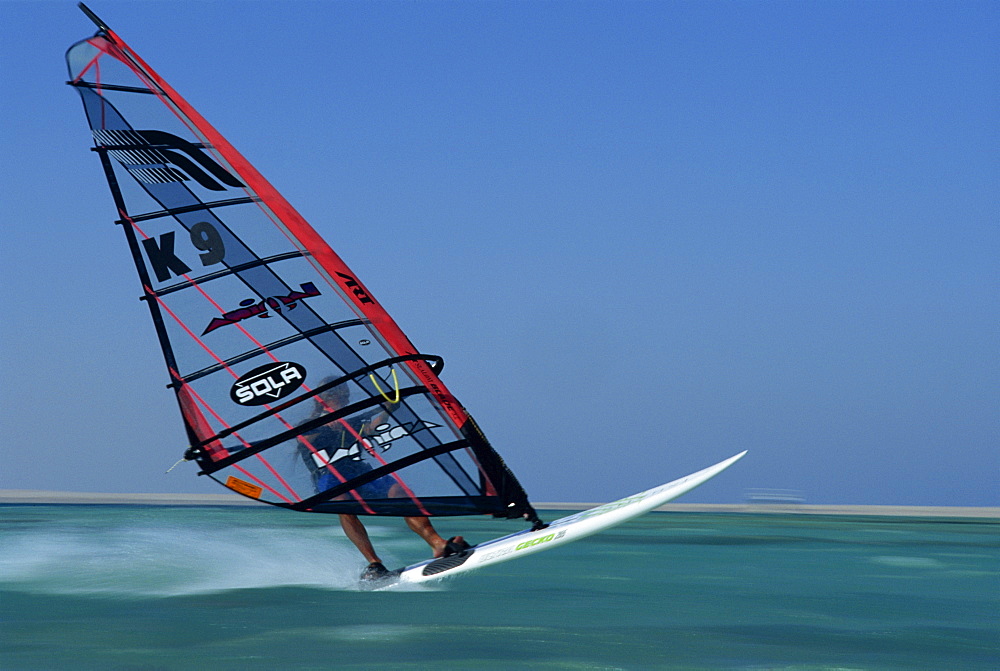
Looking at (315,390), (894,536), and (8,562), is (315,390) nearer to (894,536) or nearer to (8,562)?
(8,562)

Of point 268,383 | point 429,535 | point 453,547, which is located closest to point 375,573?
point 429,535

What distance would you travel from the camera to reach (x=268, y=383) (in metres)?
6.80

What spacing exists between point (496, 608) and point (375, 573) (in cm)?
115

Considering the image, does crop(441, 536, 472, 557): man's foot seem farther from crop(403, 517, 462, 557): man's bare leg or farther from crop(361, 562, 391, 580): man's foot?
crop(361, 562, 391, 580): man's foot

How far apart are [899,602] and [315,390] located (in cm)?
371

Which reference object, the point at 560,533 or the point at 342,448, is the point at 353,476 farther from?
the point at 560,533

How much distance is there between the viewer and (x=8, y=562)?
8844 millimetres

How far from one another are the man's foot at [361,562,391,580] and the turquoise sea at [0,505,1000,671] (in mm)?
113

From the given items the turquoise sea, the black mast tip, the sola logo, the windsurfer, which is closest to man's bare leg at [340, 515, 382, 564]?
the turquoise sea

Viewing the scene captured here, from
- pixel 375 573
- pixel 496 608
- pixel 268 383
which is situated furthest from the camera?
pixel 375 573

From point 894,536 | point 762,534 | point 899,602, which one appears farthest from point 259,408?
point 894,536

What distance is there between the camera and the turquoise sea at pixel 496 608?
498 centimetres

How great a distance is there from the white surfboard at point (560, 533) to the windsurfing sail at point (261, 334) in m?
0.34

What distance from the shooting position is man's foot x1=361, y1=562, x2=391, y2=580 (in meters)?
7.25
